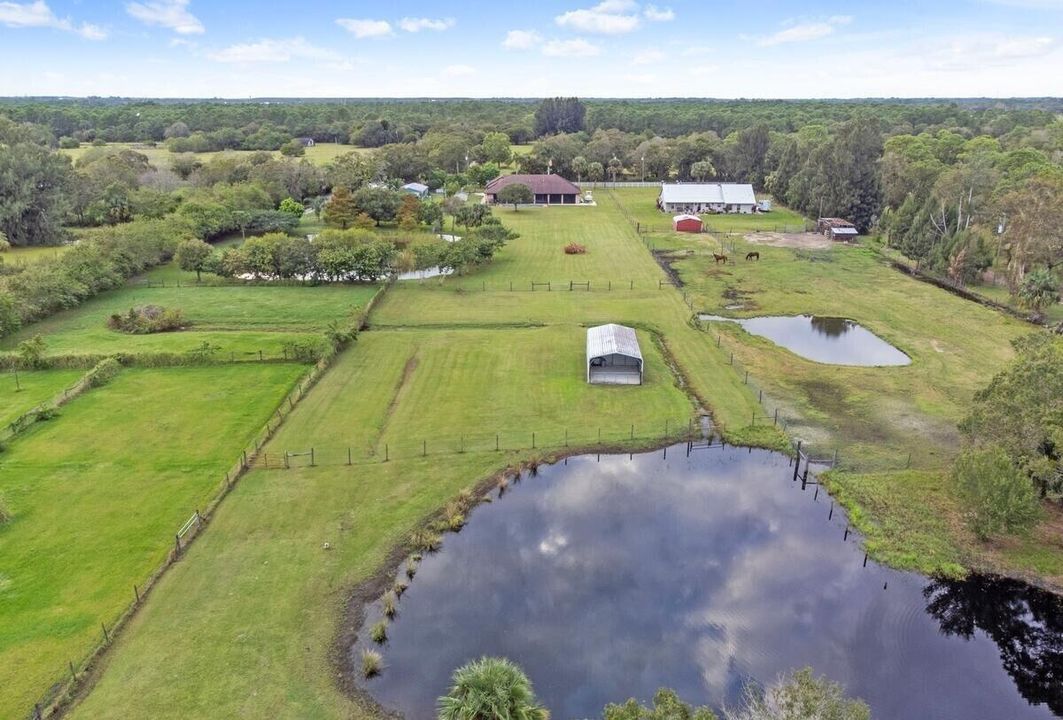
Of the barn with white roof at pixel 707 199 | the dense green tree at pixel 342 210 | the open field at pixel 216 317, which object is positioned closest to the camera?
the open field at pixel 216 317

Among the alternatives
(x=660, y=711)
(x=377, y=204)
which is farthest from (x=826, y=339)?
(x=377, y=204)

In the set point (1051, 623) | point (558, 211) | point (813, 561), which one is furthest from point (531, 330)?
point (558, 211)

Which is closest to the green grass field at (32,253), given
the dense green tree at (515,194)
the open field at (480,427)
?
the open field at (480,427)

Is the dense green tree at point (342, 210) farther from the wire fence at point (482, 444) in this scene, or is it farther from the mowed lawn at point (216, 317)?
the wire fence at point (482, 444)

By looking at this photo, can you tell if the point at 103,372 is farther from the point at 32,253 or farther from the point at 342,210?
the point at 342,210

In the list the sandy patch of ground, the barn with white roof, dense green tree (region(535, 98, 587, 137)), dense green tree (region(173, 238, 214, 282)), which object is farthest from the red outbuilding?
dense green tree (region(535, 98, 587, 137))

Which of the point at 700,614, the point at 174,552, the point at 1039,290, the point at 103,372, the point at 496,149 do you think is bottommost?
the point at 700,614
